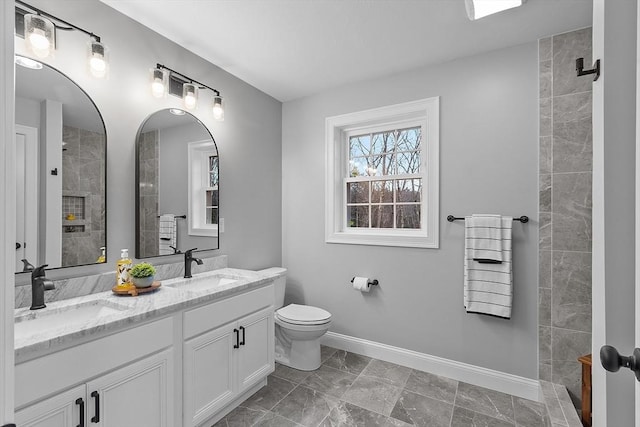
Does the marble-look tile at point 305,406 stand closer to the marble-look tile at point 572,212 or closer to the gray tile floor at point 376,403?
the gray tile floor at point 376,403

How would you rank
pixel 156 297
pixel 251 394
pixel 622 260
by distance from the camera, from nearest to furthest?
1. pixel 622 260
2. pixel 156 297
3. pixel 251 394

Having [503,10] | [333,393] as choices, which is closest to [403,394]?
[333,393]

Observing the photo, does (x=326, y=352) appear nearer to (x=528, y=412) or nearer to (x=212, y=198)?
(x=528, y=412)

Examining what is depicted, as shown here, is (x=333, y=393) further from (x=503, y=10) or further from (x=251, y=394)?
(x=503, y=10)

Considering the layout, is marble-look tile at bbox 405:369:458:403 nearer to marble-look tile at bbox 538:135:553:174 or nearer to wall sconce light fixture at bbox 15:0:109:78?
marble-look tile at bbox 538:135:553:174

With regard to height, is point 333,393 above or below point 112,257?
below

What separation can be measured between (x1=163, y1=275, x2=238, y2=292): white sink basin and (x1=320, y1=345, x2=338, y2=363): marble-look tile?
1171mm

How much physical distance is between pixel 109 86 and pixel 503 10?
96.6 inches

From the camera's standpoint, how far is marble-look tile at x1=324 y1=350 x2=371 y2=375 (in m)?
2.51

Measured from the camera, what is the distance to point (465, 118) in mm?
2359

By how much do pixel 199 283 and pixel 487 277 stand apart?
6.97 feet

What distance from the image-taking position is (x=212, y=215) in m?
2.41

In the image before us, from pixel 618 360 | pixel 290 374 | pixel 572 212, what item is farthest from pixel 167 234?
pixel 572 212

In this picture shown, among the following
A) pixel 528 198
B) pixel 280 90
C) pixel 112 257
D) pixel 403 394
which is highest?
pixel 280 90
